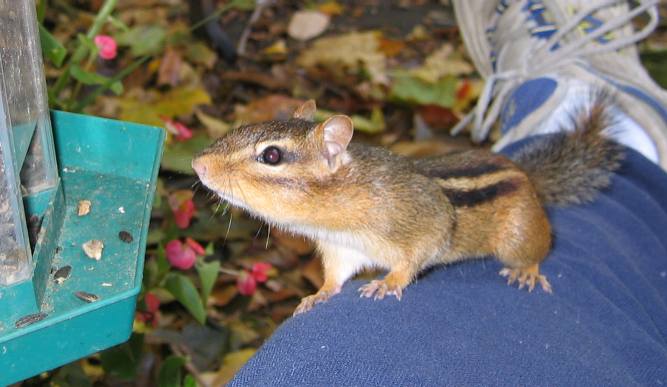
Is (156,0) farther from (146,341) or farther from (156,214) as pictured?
(146,341)

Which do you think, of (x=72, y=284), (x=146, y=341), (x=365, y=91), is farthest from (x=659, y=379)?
(x=365, y=91)

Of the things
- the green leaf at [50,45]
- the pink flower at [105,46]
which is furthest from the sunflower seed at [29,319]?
the pink flower at [105,46]

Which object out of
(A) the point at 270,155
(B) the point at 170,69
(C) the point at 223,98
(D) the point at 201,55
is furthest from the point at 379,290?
(D) the point at 201,55

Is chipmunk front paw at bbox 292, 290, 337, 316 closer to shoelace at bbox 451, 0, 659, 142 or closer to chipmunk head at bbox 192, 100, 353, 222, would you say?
chipmunk head at bbox 192, 100, 353, 222

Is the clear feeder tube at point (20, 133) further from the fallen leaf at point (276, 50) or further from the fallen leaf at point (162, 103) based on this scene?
the fallen leaf at point (276, 50)

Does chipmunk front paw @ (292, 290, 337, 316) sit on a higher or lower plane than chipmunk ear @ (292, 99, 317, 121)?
lower

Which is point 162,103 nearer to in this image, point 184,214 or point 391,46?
point 184,214

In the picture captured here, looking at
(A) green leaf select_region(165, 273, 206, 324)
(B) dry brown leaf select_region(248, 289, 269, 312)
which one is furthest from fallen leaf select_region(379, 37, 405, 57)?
(A) green leaf select_region(165, 273, 206, 324)
